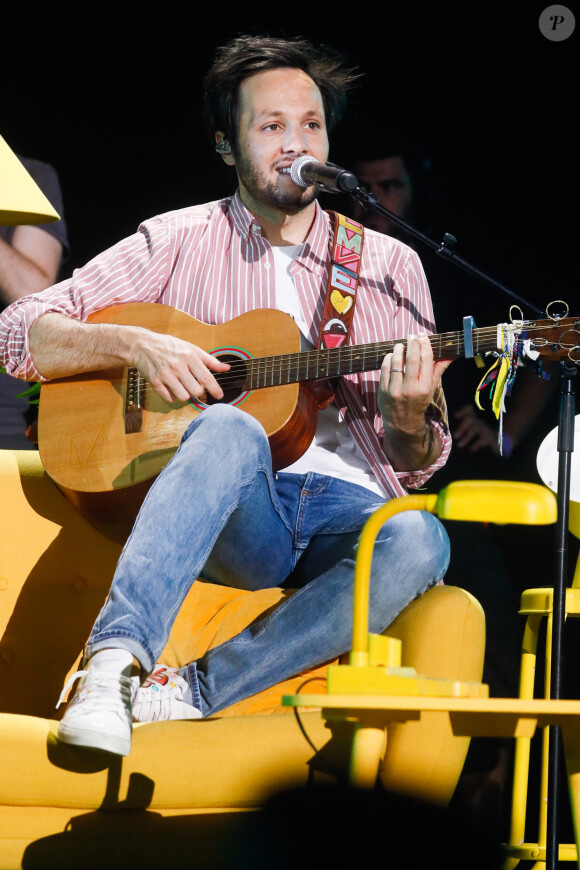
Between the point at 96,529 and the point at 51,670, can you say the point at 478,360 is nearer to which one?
the point at 96,529

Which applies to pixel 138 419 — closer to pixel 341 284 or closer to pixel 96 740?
pixel 341 284

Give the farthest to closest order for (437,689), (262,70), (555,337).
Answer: (262,70) < (555,337) < (437,689)

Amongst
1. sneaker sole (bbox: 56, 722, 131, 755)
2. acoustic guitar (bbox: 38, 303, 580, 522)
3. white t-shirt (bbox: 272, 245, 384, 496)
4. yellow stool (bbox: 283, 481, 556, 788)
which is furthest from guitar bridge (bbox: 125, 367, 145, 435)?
yellow stool (bbox: 283, 481, 556, 788)

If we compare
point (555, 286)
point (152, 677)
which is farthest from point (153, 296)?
point (555, 286)

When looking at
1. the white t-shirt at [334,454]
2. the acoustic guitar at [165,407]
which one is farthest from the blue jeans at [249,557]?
the acoustic guitar at [165,407]

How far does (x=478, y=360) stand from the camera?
2016 millimetres

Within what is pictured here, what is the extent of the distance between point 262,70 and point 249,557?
1426mm

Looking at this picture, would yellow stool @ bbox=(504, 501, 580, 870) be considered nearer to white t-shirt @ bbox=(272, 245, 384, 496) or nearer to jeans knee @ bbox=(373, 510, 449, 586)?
jeans knee @ bbox=(373, 510, 449, 586)

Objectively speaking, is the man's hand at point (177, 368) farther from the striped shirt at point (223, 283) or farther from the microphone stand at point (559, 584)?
the microphone stand at point (559, 584)

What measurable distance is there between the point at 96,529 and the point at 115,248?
0.78m

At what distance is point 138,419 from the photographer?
7.16 ft

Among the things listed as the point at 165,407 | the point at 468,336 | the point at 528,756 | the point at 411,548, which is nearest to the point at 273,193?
the point at 165,407

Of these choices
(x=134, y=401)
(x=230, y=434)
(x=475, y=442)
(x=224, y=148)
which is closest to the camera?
(x=230, y=434)

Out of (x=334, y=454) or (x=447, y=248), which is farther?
(x=334, y=454)
